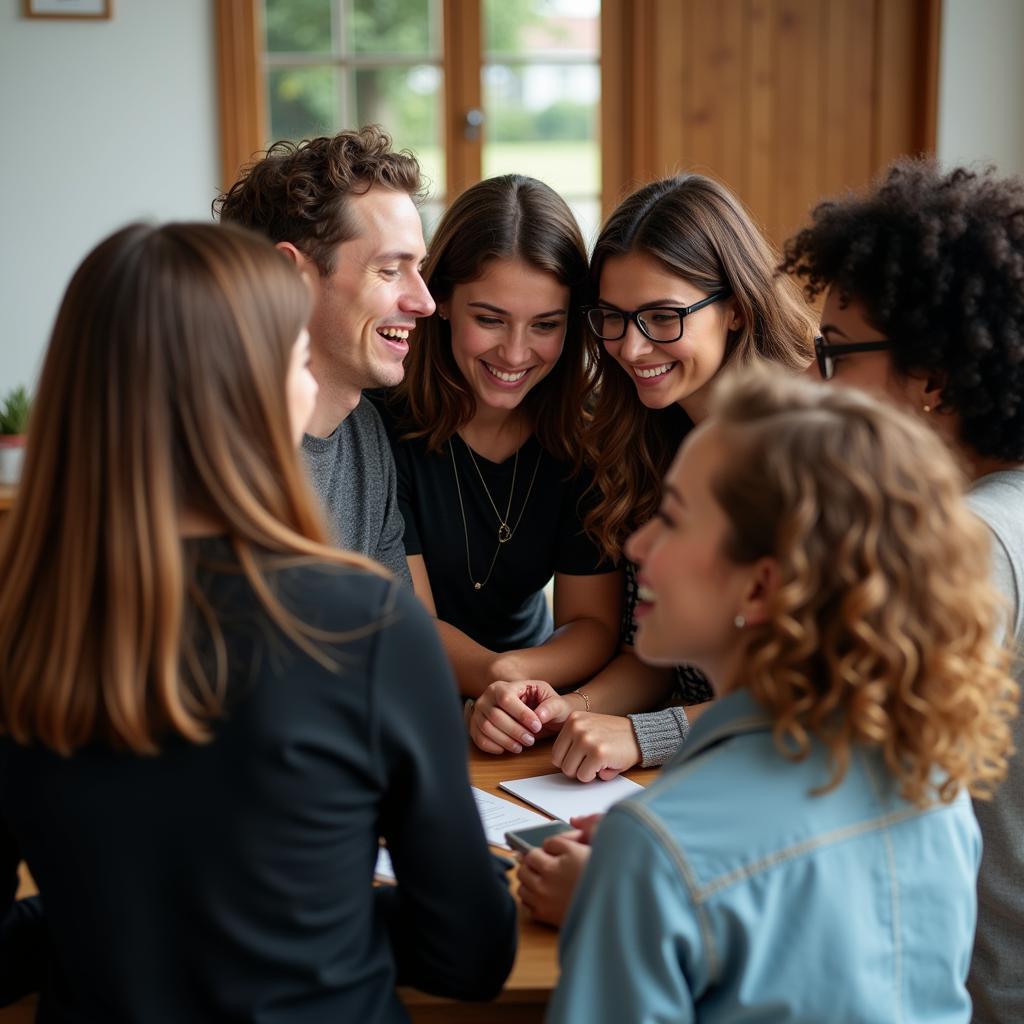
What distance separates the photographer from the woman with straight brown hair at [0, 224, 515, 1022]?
3.11 feet

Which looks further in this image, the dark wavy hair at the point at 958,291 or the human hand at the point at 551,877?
the dark wavy hair at the point at 958,291

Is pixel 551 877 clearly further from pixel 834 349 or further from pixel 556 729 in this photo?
pixel 834 349

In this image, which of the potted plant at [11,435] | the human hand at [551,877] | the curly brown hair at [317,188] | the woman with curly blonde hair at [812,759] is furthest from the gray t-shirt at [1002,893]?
the potted plant at [11,435]

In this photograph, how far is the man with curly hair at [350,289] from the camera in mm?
2127

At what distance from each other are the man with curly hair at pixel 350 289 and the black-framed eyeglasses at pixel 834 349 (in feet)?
2.67

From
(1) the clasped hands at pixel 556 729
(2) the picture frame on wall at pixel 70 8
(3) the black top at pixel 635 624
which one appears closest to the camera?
(1) the clasped hands at pixel 556 729

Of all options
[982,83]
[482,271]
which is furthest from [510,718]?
[982,83]

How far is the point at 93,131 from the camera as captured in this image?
169 inches

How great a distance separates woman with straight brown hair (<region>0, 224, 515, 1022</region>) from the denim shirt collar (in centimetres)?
21

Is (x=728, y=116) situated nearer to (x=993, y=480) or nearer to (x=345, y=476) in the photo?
(x=345, y=476)

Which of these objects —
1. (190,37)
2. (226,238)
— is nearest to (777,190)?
(190,37)

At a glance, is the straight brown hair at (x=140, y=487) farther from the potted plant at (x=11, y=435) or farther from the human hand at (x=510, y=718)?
the potted plant at (x=11, y=435)

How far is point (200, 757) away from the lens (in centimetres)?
96

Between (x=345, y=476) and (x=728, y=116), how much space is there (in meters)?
2.70
